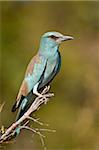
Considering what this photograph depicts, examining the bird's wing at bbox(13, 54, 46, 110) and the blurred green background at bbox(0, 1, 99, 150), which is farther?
the blurred green background at bbox(0, 1, 99, 150)

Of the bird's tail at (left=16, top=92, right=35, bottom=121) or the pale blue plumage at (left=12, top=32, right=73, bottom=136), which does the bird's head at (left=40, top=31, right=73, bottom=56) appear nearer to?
the pale blue plumage at (left=12, top=32, right=73, bottom=136)

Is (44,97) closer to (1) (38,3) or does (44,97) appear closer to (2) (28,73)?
(2) (28,73)

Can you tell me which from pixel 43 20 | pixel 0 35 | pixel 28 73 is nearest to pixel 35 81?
pixel 28 73

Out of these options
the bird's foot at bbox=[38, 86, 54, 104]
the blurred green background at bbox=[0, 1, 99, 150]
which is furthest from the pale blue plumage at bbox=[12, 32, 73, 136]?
the blurred green background at bbox=[0, 1, 99, 150]

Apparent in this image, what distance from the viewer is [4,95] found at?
10.7m

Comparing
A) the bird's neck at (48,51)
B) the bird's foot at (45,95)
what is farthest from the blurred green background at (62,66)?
the bird's foot at (45,95)

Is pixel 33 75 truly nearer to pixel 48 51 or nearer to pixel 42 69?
pixel 42 69

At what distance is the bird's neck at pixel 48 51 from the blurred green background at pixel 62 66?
473cm

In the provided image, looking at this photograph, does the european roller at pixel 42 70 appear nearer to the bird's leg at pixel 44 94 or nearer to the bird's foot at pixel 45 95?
the bird's leg at pixel 44 94

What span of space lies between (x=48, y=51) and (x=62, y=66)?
6851 millimetres

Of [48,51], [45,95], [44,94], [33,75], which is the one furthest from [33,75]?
[45,95]

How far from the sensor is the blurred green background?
10.1m

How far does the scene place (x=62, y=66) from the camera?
11.3 metres

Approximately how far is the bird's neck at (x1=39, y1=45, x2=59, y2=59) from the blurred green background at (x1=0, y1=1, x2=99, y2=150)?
4.73m
